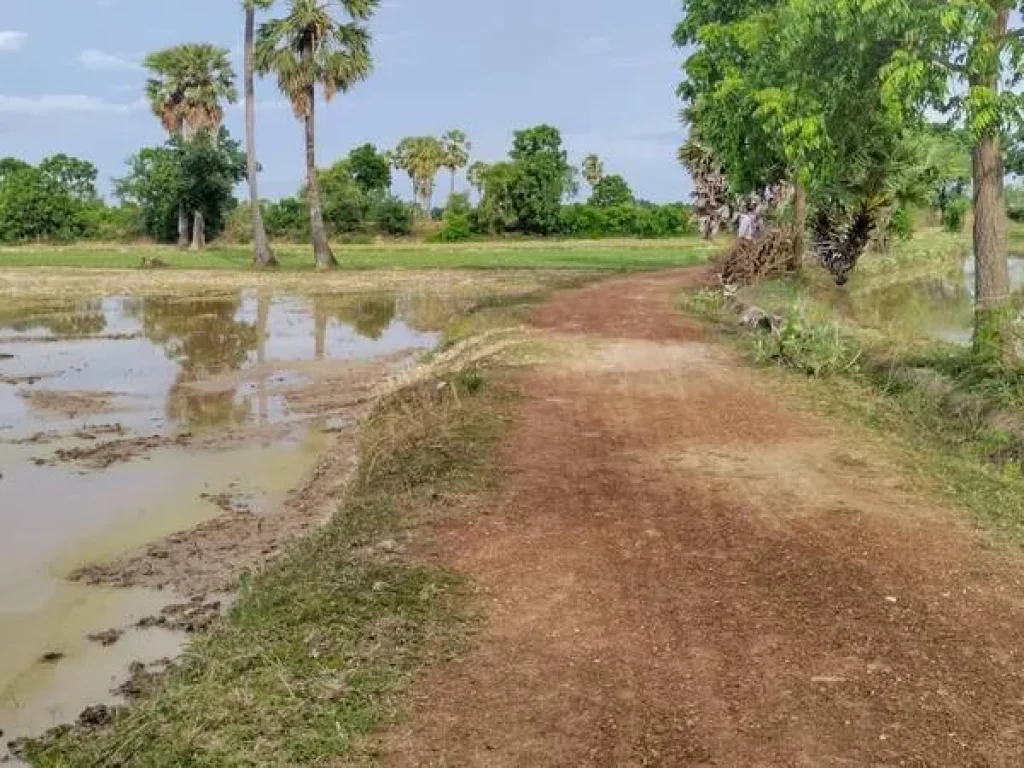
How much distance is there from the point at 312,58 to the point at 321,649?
35.9 metres

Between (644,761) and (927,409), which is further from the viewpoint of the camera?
(927,409)

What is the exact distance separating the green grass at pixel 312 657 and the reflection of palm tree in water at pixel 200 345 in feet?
19.8

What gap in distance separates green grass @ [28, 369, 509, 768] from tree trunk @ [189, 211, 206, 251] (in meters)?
49.0

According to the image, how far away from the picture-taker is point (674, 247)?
52.1 m

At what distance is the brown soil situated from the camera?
3.92m

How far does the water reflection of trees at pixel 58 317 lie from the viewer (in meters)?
21.5

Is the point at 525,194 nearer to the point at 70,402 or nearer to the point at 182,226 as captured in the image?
the point at 182,226

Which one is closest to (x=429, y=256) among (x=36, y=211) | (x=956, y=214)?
(x=956, y=214)

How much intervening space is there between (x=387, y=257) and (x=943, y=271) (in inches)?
915

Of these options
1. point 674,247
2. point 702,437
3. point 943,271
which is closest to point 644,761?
point 702,437

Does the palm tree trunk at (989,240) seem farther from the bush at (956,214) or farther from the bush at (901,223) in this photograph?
the bush at (956,214)

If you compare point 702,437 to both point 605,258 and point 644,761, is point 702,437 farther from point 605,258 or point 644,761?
point 605,258

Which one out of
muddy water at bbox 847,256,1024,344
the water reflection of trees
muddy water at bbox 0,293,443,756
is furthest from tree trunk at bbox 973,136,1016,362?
the water reflection of trees

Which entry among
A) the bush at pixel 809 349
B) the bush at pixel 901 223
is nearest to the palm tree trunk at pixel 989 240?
the bush at pixel 809 349
